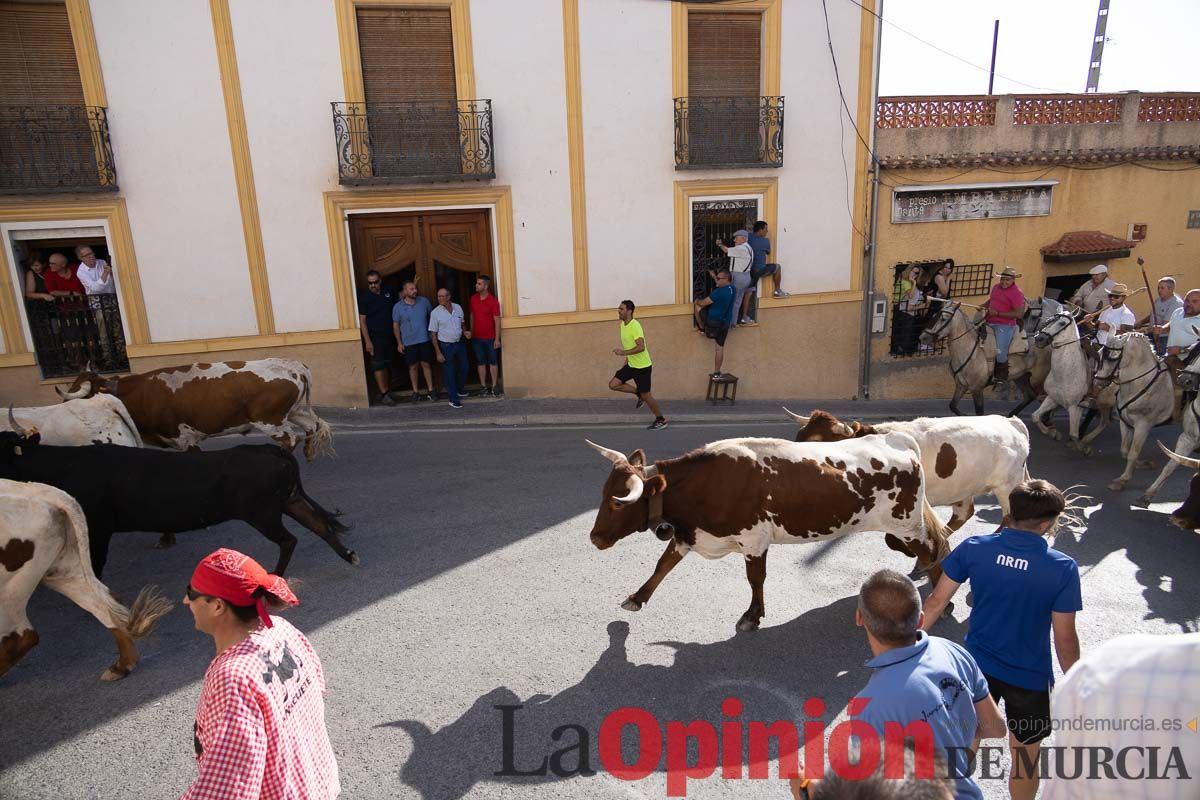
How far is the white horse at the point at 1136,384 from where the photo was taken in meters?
8.55

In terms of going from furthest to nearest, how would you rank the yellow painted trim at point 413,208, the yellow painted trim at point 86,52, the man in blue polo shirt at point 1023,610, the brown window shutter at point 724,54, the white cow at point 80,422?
the brown window shutter at point 724,54, the yellow painted trim at point 413,208, the yellow painted trim at point 86,52, the white cow at point 80,422, the man in blue polo shirt at point 1023,610

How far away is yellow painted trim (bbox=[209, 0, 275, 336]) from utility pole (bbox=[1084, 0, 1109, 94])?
59.4ft

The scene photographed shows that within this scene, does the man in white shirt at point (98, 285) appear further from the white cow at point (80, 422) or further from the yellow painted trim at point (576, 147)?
the yellow painted trim at point (576, 147)

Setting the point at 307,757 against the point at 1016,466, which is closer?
the point at 307,757

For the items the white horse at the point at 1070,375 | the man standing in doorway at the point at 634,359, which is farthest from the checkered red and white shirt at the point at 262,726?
the white horse at the point at 1070,375

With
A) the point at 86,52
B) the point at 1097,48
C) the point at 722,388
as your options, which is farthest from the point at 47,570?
the point at 1097,48

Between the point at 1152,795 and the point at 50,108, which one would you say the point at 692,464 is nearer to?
the point at 1152,795

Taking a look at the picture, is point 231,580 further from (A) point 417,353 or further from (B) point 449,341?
(A) point 417,353

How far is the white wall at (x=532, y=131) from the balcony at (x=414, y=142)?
0.35 m

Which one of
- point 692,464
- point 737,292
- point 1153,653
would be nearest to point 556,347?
point 737,292

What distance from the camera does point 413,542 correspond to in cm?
670

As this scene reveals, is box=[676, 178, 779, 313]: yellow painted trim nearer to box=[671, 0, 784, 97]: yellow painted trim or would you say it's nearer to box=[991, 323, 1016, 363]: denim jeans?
box=[671, 0, 784, 97]: yellow painted trim

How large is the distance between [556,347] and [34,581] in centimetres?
823

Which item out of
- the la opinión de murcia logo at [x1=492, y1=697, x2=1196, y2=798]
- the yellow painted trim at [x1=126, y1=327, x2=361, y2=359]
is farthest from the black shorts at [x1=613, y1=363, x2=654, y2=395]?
the la opinión de murcia logo at [x1=492, y1=697, x2=1196, y2=798]
